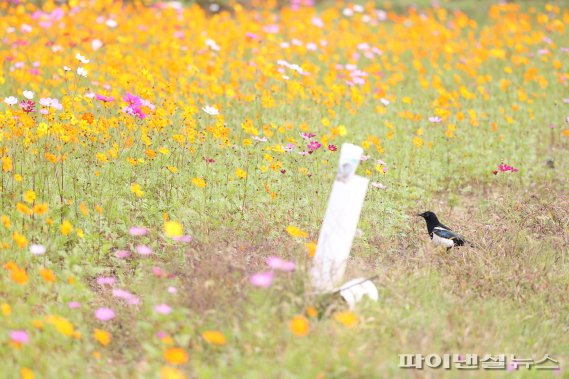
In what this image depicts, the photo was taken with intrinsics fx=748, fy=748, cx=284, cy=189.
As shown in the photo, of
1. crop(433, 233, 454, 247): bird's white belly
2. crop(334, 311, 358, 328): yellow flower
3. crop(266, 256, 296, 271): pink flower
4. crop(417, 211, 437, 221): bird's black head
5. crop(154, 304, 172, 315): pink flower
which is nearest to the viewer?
crop(334, 311, 358, 328): yellow flower

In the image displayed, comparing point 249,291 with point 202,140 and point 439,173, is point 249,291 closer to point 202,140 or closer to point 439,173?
point 202,140

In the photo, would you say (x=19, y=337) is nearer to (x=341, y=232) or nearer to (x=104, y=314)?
(x=104, y=314)

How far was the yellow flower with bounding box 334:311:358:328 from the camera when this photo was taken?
3.65 m

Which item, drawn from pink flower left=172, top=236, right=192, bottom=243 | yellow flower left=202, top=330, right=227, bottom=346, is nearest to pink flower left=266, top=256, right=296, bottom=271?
yellow flower left=202, top=330, right=227, bottom=346

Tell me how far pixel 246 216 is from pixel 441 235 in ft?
4.76

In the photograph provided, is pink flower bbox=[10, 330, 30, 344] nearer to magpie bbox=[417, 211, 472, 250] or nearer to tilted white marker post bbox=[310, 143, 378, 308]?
tilted white marker post bbox=[310, 143, 378, 308]

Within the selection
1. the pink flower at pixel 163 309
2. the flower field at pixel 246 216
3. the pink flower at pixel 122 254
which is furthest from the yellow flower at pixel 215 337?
the pink flower at pixel 122 254

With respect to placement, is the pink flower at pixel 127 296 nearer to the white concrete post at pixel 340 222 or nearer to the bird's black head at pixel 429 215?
the white concrete post at pixel 340 222

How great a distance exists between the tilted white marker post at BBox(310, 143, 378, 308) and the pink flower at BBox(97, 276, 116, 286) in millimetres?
1232

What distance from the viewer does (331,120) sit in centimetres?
790

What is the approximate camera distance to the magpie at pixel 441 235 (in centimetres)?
531

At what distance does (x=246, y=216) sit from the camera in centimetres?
566

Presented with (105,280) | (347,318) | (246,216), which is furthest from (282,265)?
(246,216)

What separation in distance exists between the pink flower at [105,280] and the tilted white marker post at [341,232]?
1232 mm
